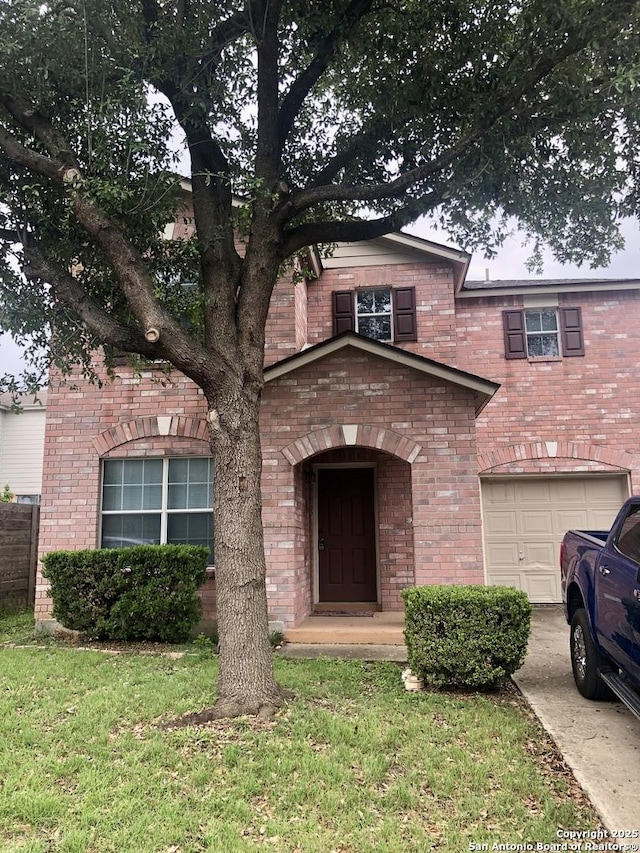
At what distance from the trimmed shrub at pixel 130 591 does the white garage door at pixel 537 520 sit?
20.1 ft

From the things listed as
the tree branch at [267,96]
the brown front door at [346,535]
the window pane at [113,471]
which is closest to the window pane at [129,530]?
the window pane at [113,471]

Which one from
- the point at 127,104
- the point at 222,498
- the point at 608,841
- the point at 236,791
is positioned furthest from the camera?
the point at 127,104

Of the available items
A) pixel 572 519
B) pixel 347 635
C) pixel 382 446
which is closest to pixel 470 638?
pixel 347 635

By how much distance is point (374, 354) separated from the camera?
898cm

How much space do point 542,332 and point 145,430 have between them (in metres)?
7.83

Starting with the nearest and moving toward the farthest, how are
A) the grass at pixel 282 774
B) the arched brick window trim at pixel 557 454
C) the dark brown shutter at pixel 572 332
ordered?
the grass at pixel 282 774, the arched brick window trim at pixel 557 454, the dark brown shutter at pixel 572 332

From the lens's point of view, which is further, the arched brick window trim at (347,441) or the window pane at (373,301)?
the window pane at (373,301)

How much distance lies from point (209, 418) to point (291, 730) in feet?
8.91

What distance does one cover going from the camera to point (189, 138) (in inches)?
264

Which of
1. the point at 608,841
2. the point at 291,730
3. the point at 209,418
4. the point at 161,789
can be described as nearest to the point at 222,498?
the point at 209,418

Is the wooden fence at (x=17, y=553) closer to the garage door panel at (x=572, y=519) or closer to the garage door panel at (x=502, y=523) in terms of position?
the garage door panel at (x=502, y=523)

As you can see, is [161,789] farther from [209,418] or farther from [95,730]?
[209,418]

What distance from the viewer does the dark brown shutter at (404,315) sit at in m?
11.5

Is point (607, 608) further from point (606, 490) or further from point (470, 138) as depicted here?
point (606, 490)
